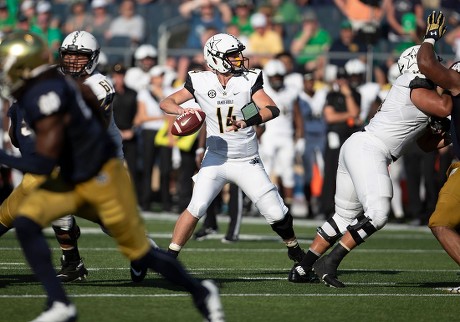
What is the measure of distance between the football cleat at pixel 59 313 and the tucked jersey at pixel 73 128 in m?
0.72

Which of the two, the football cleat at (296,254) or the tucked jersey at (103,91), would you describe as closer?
the tucked jersey at (103,91)

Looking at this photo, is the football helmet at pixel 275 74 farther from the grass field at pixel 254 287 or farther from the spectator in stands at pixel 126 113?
the grass field at pixel 254 287

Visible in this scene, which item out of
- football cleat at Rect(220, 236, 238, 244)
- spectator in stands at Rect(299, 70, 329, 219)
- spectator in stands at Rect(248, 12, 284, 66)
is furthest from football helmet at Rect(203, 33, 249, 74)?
spectator in stands at Rect(248, 12, 284, 66)

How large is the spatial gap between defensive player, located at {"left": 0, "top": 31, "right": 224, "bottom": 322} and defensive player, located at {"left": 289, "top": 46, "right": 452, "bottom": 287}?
8.06 feet

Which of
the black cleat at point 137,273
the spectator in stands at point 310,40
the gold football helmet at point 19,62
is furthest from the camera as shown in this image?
the spectator in stands at point 310,40

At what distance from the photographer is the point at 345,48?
18781 mm

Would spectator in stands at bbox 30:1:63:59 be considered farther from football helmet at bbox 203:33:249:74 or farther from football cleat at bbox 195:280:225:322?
football cleat at bbox 195:280:225:322

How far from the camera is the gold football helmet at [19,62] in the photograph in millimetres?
6324

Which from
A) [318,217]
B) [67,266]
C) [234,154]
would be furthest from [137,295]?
[318,217]

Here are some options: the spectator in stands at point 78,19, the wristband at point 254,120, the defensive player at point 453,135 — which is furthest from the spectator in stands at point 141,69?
the defensive player at point 453,135

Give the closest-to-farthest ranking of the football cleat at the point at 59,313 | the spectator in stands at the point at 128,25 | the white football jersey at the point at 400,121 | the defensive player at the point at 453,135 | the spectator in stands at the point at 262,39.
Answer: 1. the football cleat at the point at 59,313
2. the defensive player at the point at 453,135
3. the white football jersey at the point at 400,121
4. the spectator in stands at the point at 262,39
5. the spectator in stands at the point at 128,25

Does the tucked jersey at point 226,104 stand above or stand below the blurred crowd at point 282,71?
above

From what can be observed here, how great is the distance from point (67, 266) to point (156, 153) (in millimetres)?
9267

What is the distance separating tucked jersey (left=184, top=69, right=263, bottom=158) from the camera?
9.44 meters
